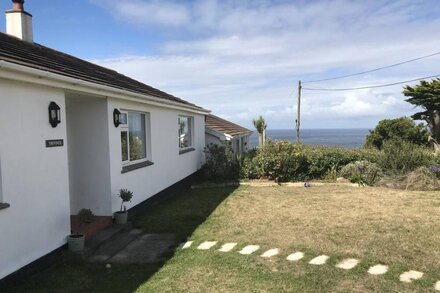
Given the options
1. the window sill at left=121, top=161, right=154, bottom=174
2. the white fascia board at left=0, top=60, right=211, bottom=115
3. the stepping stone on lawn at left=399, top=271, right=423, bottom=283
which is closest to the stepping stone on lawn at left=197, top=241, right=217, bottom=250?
the window sill at left=121, top=161, right=154, bottom=174

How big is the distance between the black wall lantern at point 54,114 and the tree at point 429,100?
2613 cm

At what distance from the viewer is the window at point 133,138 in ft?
30.0

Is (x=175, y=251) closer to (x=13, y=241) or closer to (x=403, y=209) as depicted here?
(x=13, y=241)

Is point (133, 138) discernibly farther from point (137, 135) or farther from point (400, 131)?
point (400, 131)

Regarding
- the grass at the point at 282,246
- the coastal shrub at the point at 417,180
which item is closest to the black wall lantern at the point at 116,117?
the grass at the point at 282,246

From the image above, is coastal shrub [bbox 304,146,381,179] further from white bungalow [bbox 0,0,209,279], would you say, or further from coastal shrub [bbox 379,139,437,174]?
white bungalow [bbox 0,0,209,279]

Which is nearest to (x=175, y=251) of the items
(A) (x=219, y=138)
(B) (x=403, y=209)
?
(B) (x=403, y=209)

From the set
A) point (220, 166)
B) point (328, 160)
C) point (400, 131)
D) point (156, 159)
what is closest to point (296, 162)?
point (328, 160)

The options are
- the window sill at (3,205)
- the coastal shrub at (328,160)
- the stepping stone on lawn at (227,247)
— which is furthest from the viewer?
the coastal shrub at (328,160)

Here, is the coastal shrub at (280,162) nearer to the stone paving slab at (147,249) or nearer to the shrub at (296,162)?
the shrub at (296,162)

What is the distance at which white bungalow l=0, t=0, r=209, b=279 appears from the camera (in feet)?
16.9

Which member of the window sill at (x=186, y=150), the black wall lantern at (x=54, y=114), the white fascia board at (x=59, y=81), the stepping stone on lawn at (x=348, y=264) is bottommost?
the stepping stone on lawn at (x=348, y=264)

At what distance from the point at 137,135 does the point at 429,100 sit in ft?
80.7

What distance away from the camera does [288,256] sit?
6172mm
